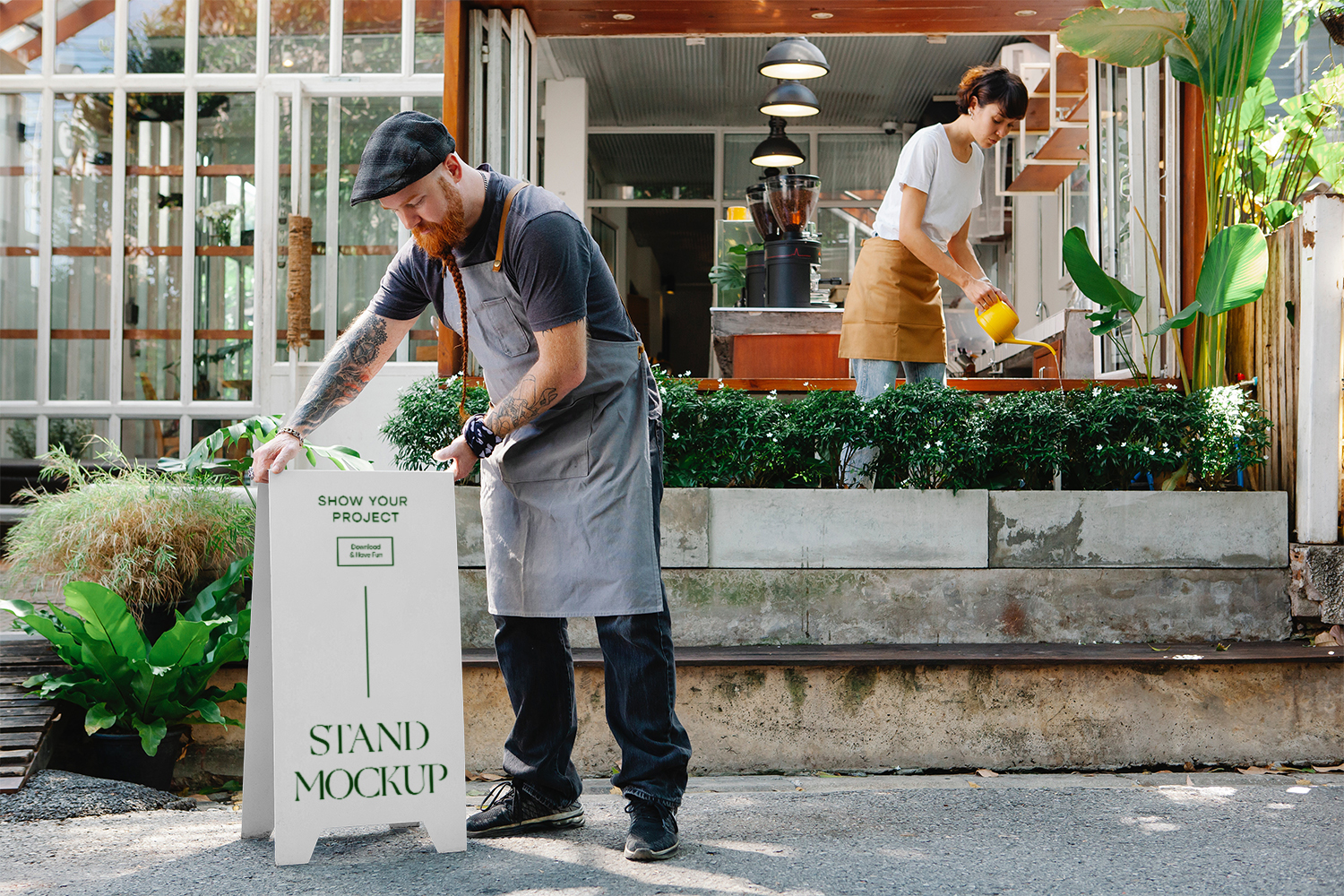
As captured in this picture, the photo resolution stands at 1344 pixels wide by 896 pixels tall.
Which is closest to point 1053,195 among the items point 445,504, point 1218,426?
point 1218,426

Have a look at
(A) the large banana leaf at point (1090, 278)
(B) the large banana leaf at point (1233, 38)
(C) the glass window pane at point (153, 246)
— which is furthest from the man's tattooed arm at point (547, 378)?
(C) the glass window pane at point (153, 246)

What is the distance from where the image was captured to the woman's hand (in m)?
4.20

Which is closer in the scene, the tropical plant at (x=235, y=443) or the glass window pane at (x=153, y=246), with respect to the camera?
the tropical plant at (x=235, y=443)

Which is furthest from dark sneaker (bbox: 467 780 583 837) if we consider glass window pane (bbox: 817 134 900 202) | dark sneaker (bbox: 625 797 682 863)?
glass window pane (bbox: 817 134 900 202)

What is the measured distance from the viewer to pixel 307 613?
8.16 feet

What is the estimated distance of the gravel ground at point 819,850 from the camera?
2.40m

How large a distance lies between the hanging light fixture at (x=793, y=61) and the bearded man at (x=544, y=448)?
517 cm

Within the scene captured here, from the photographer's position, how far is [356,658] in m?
2.51

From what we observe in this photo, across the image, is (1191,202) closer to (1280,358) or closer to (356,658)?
(1280,358)

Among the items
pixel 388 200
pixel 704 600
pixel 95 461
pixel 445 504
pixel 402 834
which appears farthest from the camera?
pixel 95 461

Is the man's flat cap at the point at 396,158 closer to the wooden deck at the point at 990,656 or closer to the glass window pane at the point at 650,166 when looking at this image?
the wooden deck at the point at 990,656

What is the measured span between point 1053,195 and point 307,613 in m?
8.66

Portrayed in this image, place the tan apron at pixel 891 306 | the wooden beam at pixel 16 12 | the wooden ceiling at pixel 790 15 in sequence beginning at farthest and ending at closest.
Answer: the wooden beam at pixel 16 12 → the wooden ceiling at pixel 790 15 → the tan apron at pixel 891 306

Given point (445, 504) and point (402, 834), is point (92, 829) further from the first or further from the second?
point (445, 504)
